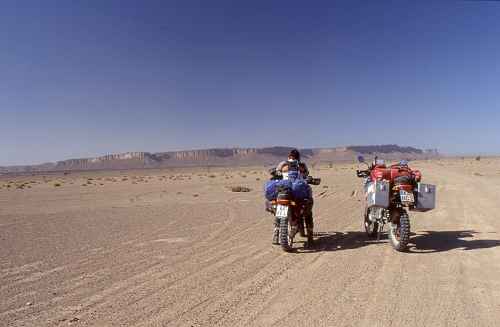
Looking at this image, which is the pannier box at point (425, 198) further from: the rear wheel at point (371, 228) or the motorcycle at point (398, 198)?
the rear wheel at point (371, 228)

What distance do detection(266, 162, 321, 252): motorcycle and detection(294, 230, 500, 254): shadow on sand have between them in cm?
36

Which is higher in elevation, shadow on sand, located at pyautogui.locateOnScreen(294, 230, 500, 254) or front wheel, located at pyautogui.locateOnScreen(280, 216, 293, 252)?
front wheel, located at pyautogui.locateOnScreen(280, 216, 293, 252)

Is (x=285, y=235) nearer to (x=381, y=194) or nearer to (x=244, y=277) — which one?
(x=244, y=277)

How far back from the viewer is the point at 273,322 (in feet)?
14.6

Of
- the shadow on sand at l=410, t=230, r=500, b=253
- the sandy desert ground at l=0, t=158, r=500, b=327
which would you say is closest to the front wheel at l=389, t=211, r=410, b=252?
the sandy desert ground at l=0, t=158, r=500, b=327

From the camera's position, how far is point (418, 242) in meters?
8.31

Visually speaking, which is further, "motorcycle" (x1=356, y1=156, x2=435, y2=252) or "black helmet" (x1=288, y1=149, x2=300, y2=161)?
"black helmet" (x1=288, y1=149, x2=300, y2=161)

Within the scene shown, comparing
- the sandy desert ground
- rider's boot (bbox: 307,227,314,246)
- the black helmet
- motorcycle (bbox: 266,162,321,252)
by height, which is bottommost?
the sandy desert ground

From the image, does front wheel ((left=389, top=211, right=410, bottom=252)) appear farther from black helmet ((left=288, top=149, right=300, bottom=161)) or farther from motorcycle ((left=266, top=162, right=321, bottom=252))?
black helmet ((left=288, top=149, right=300, bottom=161))

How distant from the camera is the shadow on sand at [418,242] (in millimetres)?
7784

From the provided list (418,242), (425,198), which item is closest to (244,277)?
(425,198)

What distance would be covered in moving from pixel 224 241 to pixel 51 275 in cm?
350

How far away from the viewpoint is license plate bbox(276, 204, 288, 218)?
746 centimetres

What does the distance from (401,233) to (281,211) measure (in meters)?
2.19
